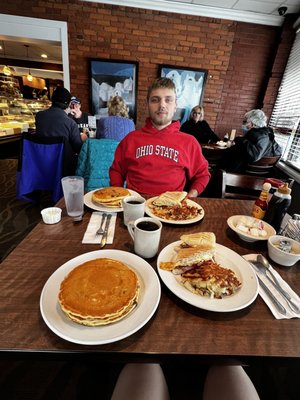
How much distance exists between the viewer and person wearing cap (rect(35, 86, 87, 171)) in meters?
2.48

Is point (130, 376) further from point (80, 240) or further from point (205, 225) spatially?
point (205, 225)

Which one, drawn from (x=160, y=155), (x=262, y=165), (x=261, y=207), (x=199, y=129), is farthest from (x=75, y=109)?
(x=261, y=207)

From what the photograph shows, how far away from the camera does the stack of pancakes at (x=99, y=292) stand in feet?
1.62

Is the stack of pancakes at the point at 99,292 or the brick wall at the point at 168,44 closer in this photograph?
the stack of pancakes at the point at 99,292

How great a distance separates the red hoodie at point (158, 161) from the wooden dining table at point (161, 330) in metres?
0.90

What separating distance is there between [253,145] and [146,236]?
97.6 inches

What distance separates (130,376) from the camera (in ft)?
2.30

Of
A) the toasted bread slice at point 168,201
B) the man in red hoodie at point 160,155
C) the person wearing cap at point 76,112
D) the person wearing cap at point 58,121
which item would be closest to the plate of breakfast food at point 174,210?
the toasted bread slice at point 168,201

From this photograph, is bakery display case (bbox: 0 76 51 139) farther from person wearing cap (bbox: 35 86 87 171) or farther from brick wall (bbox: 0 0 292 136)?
person wearing cap (bbox: 35 86 87 171)

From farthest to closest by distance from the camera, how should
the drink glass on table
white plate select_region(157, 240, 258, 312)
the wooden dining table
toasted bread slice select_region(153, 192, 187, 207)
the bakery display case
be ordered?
the bakery display case < toasted bread slice select_region(153, 192, 187, 207) < the drink glass on table < white plate select_region(157, 240, 258, 312) < the wooden dining table

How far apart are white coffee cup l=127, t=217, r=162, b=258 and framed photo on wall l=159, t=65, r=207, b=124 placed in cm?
371

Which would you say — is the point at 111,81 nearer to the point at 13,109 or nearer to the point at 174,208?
the point at 174,208

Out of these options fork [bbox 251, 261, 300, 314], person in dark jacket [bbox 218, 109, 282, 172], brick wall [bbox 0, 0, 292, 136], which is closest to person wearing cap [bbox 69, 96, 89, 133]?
brick wall [bbox 0, 0, 292, 136]

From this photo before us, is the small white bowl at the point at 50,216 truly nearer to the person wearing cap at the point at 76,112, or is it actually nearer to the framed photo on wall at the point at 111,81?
the person wearing cap at the point at 76,112
